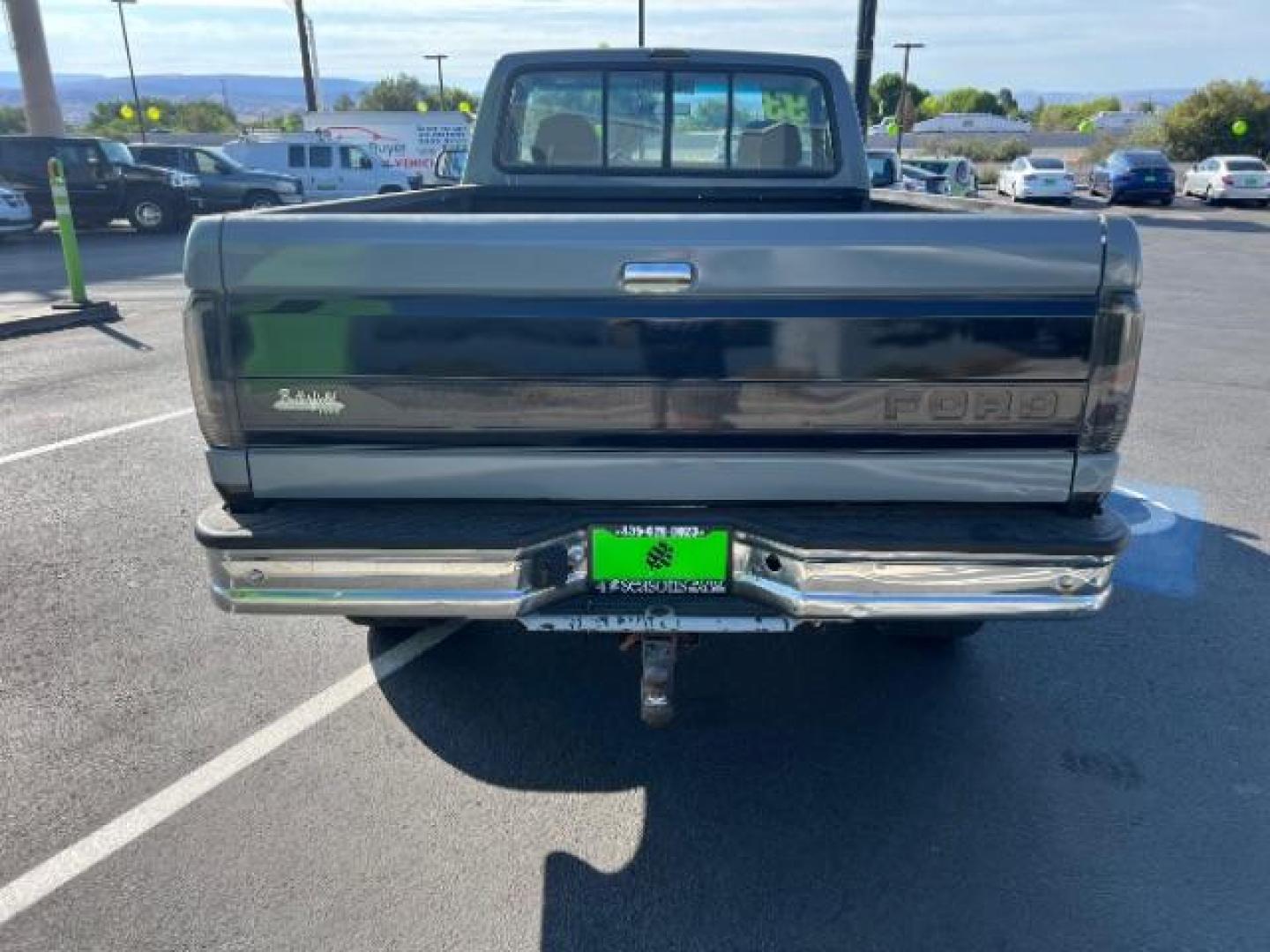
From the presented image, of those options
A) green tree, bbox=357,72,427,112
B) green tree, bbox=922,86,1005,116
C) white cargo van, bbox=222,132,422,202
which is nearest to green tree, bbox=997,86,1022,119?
green tree, bbox=922,86,1005,116

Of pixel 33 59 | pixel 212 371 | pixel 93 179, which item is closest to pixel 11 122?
pixel 33 59

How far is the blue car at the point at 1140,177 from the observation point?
29.7m

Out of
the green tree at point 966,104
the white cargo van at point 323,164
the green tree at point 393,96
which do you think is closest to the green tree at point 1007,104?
the green tree at point 966,104

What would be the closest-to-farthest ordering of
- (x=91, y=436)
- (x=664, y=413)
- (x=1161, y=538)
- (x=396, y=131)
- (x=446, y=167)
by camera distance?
(x=664, y=413) < (x=1161, y=538) < (x=446, y=167) < (x=91, y=436) < (x=396, y=131)

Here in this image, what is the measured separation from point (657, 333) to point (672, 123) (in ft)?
8.70

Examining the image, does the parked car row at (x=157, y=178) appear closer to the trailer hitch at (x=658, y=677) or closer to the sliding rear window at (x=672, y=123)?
the sliding rear window at (x=672, y=123)

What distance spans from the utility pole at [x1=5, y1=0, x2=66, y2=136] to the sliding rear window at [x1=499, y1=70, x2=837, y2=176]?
2648 cm

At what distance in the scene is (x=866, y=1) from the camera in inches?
539

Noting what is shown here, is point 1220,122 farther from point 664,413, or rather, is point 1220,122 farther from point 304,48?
point 664,413

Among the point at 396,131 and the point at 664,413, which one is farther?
the point at 396,131

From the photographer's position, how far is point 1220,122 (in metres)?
42.7

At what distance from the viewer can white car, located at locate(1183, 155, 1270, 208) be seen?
1161 inches

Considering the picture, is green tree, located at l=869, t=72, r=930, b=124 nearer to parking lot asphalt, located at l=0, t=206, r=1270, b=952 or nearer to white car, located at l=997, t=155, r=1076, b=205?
white car, located at l=997, t=155, r=1076, b=205

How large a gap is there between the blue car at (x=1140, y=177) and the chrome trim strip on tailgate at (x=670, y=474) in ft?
103
